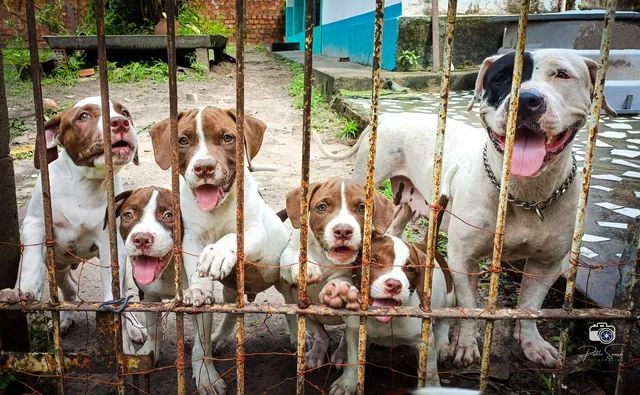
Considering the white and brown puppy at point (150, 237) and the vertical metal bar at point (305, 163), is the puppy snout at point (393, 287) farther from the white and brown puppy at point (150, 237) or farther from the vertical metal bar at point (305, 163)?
the white and brown puppy at point (150, 237)

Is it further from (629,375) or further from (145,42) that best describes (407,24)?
(629,375)

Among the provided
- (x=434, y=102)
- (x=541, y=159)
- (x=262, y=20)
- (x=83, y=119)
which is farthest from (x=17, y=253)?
(x=262, y=20)

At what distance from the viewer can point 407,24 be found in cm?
977

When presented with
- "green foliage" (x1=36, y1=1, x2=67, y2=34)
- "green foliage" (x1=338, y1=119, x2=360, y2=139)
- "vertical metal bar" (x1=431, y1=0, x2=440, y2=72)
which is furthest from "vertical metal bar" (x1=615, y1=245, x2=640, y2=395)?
"green foliage" (x1=36, y1=1, x2=67, y2=34)

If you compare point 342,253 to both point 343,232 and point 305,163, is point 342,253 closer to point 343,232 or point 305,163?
point 343,232

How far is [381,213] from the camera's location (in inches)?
109

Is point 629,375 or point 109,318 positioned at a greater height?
point 109,318

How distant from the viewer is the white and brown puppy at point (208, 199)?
2.51m

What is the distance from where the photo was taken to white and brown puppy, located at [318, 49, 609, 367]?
248 cm

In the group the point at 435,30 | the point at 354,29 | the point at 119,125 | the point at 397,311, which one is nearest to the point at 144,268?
the point at 119,125

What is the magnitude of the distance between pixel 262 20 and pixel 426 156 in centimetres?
2368

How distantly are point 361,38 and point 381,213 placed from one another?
10254mm

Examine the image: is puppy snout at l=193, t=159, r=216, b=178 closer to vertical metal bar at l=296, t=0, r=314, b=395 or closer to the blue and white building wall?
vertical metal bar at l=296, t=0, r=314, b=395

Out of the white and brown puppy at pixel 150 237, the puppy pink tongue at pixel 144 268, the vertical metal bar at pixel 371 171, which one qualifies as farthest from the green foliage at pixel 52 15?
the vertical metal bar at pixel 371 171
